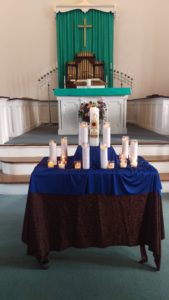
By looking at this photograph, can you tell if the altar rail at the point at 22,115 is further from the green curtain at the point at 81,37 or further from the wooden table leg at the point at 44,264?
the wooden table leg at the point at 44,264

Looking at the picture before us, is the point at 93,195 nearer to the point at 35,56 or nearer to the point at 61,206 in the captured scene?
the point at 61,206

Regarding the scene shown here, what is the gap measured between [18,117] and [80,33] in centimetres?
341

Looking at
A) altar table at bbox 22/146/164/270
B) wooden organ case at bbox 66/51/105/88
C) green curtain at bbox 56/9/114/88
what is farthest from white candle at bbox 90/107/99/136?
green curtain at bbox 56/9/114/88

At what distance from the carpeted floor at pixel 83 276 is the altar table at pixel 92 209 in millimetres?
136

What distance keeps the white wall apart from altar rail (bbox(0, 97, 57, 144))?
1.51ft

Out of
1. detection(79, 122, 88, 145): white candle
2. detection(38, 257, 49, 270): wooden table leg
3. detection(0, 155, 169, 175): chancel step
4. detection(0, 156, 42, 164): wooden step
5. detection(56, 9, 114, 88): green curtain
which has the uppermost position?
detection(56, 9, 114, 88): green curtain

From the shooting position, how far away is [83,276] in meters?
1.77

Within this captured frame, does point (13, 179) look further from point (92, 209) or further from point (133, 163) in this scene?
point (133, 163)

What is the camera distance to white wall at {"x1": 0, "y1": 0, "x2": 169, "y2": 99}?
266 inches

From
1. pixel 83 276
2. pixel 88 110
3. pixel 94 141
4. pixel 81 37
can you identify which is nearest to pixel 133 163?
pixel 94 141

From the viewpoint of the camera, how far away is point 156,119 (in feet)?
16.7

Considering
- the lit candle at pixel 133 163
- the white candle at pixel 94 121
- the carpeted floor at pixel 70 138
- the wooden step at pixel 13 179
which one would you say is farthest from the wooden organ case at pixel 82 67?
the lit candle at pixel 133 163

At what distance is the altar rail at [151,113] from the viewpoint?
15.2ft

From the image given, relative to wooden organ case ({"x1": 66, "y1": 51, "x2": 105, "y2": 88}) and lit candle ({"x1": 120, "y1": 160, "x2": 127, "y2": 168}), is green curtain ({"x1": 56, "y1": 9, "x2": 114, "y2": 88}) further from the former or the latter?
lit candle ({"x1": 120, "y1": 160, "x2": 127, "y2": 168})
